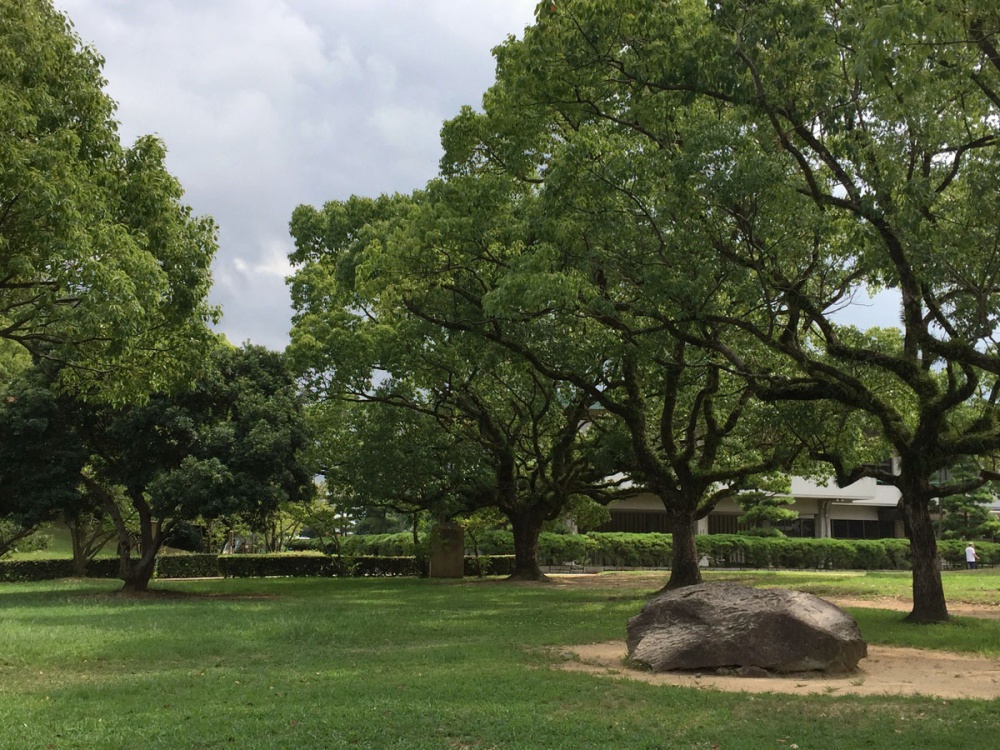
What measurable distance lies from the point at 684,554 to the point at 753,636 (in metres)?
11.5

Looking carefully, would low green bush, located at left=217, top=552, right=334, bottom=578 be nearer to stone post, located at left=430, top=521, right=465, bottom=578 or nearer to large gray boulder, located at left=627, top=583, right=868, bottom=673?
stone post, located at left=430, top=521, right=465, bottom=578

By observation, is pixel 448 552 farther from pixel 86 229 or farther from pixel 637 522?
pixel 86 229

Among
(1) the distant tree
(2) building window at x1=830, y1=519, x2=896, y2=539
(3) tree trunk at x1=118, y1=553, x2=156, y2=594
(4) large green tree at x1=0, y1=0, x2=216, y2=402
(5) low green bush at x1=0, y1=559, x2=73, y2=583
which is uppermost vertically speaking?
(4) large green tree at x1=0, y1=0, x2=216, y2=402

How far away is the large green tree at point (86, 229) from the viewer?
11.2 meters

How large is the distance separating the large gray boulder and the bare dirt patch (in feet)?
0.54

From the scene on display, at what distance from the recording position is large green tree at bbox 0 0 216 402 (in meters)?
11.2

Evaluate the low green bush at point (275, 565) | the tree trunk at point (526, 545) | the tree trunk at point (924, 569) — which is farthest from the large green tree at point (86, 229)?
the low green bush at point (275, 565)

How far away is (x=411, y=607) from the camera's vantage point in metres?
19.6

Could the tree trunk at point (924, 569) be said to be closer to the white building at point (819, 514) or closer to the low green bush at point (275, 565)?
the low green bush at point (275, 565)

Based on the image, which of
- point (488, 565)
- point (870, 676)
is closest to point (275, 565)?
point (488, 565)

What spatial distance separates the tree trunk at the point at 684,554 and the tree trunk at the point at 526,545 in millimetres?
7938

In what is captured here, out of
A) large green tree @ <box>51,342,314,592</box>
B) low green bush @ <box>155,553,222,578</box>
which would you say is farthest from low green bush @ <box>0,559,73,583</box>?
large green tree @ <box>51,342,314,592</box>

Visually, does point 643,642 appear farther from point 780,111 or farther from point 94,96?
point 94,96

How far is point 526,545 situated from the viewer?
29953mm
